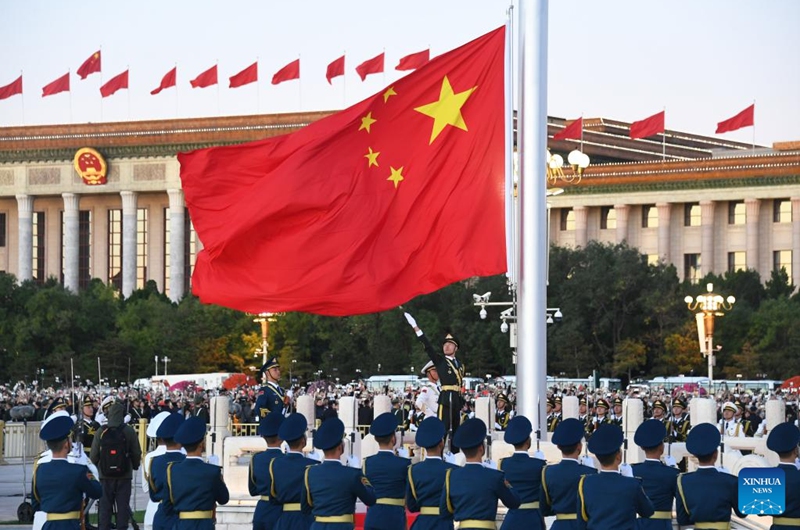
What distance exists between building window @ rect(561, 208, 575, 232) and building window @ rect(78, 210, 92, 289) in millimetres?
30339

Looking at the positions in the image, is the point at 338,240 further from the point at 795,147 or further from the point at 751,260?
the point at 795,147

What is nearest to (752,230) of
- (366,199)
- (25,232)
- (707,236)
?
(707,236)

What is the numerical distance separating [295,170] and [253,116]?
248ft

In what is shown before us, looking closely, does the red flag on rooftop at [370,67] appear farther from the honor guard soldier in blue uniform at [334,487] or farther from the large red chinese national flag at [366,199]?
the honor guard soldier in blue uniform at [334,487]

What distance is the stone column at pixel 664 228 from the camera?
3918 inches

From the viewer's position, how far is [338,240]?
69.9 feet

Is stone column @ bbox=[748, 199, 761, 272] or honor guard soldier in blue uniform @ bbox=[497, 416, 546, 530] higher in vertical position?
stone column @ bbox=[748, 199, 761, 272]

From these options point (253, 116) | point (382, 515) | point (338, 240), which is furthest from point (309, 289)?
point (253, 116)

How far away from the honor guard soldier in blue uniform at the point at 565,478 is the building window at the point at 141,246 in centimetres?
9533

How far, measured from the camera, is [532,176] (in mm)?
19938

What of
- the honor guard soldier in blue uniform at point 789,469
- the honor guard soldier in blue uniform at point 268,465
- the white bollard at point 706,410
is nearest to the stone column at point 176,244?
the white bollard at point 706,410

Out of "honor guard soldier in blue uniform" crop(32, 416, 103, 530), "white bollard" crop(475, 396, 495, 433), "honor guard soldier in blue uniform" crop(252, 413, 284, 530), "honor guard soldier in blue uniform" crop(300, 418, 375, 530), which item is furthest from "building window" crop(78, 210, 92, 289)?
"honor guard soldier in blue uniform" crop(300, 418, 375, 530)

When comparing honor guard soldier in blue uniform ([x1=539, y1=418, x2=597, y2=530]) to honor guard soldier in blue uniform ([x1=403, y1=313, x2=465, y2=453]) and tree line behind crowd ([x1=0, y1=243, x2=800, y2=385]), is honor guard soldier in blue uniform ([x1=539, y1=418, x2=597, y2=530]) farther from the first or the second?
tree line behind crowd ([x1=0, y1=243, x2=800, y2=385])

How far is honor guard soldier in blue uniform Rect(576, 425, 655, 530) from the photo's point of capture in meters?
12.2
